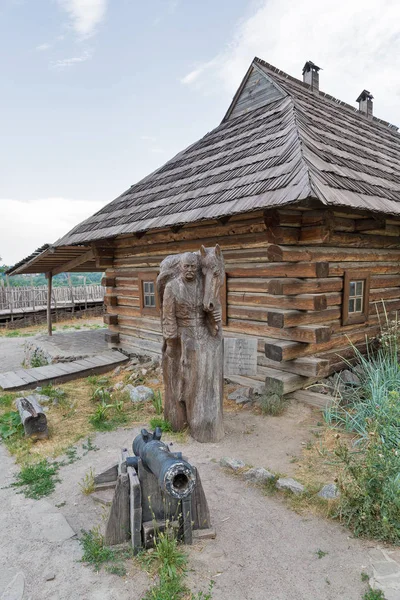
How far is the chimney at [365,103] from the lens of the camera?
10914mm

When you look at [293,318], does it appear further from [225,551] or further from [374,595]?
[374,595]

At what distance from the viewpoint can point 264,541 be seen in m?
2.63

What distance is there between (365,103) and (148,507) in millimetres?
12309

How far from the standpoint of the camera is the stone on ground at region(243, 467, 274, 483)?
3342 mm

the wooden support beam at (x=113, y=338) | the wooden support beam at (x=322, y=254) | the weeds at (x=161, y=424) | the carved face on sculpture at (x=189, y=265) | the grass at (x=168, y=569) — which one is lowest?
the weeds at (x=161, y=424)

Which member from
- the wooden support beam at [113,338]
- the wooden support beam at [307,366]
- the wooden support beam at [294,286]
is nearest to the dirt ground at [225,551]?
the wooden support beam at [307,366]

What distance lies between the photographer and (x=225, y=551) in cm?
254

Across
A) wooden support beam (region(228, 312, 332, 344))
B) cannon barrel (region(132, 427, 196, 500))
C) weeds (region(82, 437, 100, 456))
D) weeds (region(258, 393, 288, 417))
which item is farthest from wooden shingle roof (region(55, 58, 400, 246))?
weeds (region(82, 437, 100, 456))

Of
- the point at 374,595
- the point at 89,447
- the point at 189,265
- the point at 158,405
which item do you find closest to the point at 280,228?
the point at 189,265

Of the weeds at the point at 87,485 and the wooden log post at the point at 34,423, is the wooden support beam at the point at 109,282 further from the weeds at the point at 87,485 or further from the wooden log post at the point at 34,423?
the weeds at the point at 87,485

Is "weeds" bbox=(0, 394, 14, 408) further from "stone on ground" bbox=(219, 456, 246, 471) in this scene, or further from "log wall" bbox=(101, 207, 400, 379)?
"stone on ground" bbox=(219, 456, 246, 471)

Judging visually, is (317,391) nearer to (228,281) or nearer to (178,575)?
(228,281)

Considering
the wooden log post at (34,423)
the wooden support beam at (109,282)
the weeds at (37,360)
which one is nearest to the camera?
the wooden log post at (34,423)

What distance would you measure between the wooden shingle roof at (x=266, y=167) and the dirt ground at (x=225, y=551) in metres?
3.00
